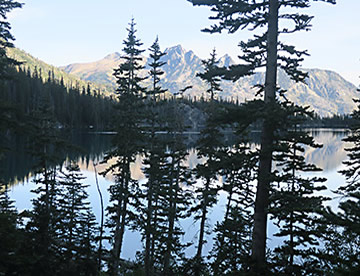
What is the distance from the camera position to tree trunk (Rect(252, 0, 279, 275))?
9984mm

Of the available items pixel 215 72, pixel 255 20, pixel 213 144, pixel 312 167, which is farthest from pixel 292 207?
pixel 213 144

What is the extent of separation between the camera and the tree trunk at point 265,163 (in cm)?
998

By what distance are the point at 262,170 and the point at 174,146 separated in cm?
1423

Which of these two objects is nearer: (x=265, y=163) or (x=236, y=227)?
(x=265, y=163)

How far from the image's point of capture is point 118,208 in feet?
68.8

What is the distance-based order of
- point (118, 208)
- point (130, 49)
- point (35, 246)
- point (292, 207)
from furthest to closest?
point (130, 49), point (118, 208), point (292, 207), point (35, 246)

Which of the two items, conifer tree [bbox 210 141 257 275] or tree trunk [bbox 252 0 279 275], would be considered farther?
conifer tree [bbox 210 141 257 275]

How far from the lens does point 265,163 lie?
1037 cm

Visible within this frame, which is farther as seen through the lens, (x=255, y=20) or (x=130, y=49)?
(x=130, y=49)

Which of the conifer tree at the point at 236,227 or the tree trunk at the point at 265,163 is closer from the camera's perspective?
the tree trunk at the point at 265,163

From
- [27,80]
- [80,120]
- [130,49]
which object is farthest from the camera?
[80,120]

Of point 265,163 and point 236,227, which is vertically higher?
point 265,163

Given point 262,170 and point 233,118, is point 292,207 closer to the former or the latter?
point 262,170

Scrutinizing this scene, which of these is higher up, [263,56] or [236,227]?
[263,56]
